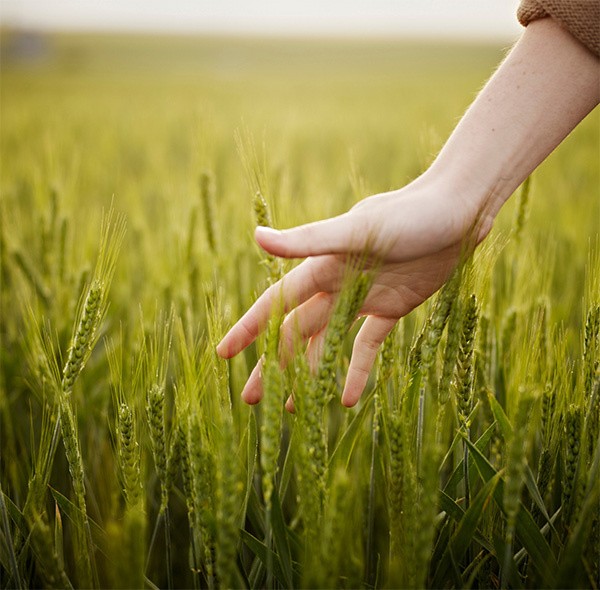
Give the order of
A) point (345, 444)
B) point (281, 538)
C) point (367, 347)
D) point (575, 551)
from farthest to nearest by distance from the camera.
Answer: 1. point (367, 347)
2. point (345, 444)
3. point (281, 538)
4. point (575, 551)

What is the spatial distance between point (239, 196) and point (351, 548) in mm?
1903

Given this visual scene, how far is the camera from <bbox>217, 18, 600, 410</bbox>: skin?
1.00m

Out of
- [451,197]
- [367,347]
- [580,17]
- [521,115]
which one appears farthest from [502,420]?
[580,17]

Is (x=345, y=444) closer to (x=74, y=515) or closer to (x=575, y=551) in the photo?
(x=575, y=551)

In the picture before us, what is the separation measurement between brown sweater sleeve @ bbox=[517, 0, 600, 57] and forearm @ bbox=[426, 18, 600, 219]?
1.3 inches

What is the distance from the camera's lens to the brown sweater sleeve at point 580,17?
1.02 m

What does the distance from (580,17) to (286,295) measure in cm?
79

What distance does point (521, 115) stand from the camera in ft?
3.51

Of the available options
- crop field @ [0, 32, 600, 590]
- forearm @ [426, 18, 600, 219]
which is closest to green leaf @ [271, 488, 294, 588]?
crop field @ [0, 32, 600, 590]

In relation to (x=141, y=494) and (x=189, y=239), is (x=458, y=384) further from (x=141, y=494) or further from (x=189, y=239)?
(x=189, y=239)

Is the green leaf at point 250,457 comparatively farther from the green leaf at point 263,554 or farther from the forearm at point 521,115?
the forearm at point 521,115

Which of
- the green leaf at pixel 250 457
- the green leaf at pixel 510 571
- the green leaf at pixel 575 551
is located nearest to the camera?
the green leaf at pixel 575 551

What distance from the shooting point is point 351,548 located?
2.46ft

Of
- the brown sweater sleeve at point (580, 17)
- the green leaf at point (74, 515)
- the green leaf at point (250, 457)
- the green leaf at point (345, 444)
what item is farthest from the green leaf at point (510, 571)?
the brown sweater sleeve at point (580, 17)
